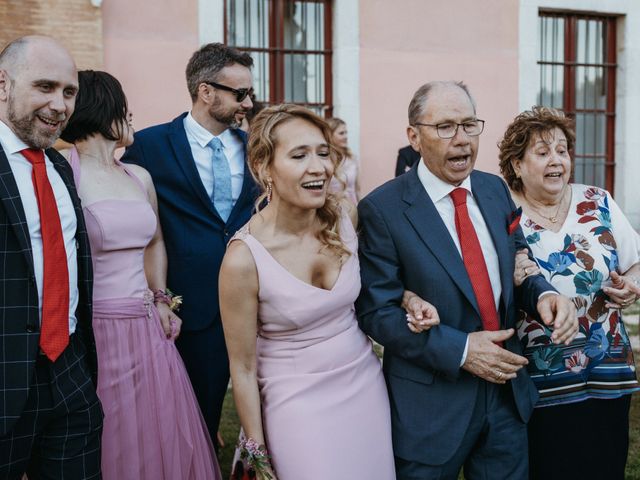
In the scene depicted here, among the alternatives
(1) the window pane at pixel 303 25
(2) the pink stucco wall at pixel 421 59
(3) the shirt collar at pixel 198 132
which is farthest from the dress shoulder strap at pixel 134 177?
(1) the window pane at pixel 303 25

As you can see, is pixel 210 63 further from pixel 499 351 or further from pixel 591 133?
pixel 591 133

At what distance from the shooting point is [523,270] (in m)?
3.14

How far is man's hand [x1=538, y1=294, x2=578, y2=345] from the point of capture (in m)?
2.82

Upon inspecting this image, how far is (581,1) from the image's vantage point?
40.2ft

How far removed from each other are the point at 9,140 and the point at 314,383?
1.32 metres

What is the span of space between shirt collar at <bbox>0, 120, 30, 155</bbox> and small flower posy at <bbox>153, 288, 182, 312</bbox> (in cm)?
116

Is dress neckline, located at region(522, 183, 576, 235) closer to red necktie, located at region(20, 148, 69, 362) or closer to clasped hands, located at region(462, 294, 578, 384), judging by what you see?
clasped hands, located at region(462, 294, 578, 384)

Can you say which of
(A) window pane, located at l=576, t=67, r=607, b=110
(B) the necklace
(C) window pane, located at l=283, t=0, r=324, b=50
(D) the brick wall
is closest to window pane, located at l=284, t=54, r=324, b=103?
(C) window pane, located at l=283, t=0, r=324, b=50

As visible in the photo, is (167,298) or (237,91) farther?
(237,91)

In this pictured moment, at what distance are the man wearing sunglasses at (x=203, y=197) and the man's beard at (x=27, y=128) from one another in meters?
1.18

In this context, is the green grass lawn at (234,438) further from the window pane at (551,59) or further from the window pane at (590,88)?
the window pane at (590,88)

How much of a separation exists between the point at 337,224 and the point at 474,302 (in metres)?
0.58

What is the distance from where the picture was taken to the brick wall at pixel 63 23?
359 inches

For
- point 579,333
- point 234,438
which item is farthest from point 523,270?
point 234,438
